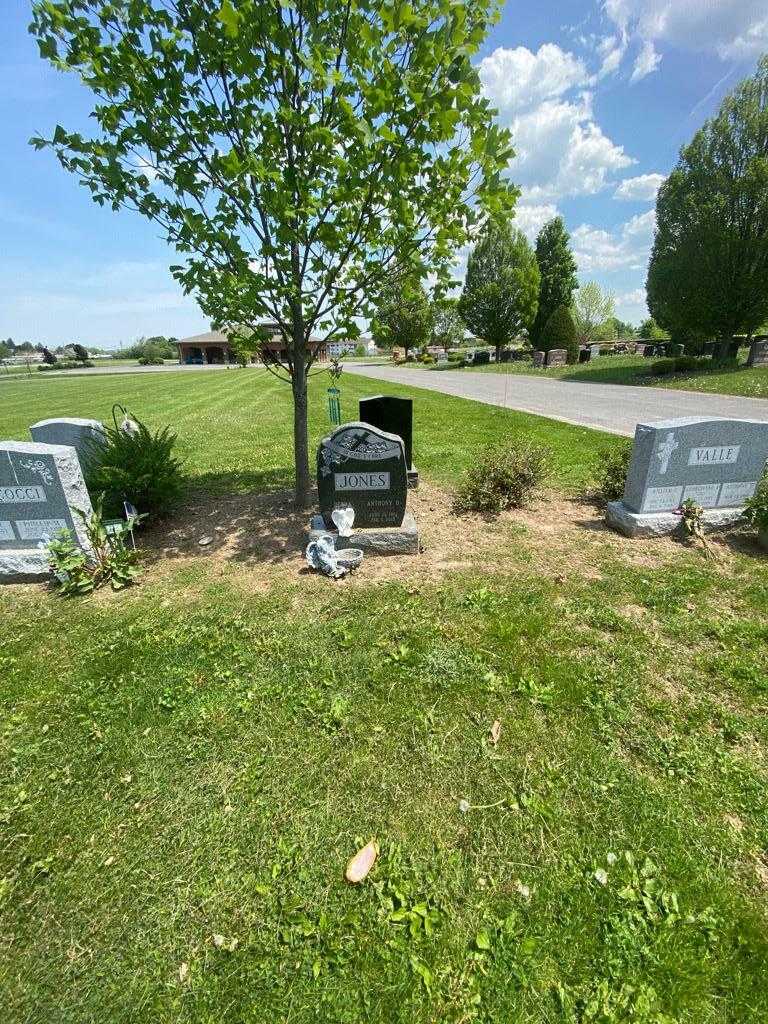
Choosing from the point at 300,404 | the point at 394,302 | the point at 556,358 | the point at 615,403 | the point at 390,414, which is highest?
the point at 394,302

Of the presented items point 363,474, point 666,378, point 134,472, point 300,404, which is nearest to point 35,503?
point 134,472

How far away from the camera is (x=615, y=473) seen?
19.3 feet

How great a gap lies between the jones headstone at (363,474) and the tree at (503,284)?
34.7 m

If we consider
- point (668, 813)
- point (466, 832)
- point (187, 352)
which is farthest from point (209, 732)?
point (187, 352)

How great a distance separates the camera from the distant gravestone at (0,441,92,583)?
13.2ft

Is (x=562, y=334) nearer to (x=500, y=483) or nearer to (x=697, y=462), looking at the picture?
(x=500, y=483)

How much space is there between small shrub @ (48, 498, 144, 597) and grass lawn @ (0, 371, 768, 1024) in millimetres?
213

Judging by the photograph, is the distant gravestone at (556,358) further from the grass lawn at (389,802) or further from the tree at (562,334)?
the grass lawn at (389,802)

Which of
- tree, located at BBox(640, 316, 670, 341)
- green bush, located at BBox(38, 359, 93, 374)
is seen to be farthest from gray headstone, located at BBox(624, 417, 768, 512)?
green bush, located at BBox(38, 359, 93, 374)

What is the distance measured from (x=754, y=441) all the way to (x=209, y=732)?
584cm

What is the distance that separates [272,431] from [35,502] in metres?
7.64

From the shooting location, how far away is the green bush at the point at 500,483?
580 centimetres

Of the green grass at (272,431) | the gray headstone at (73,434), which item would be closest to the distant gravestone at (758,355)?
the green grass at (272,431)

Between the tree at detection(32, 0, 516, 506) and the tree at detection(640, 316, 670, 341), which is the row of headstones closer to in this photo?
the tree at detection(32, 0, 516, 506)
